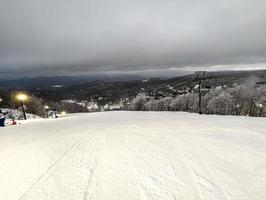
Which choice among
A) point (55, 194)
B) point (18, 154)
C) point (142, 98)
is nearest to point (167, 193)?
point (55, 194)

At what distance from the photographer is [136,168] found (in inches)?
250

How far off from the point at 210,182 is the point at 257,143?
173 inches

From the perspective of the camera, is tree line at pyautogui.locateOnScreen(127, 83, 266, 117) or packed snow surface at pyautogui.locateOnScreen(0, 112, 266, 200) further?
tree line at pyautogui.locateOnScreen(127, 83, 266, 117)

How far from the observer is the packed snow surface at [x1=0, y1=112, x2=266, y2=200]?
501 centimetres

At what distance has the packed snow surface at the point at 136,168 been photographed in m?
5.01

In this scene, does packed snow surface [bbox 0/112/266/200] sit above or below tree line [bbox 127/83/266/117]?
Result: above

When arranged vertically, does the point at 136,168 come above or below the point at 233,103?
above

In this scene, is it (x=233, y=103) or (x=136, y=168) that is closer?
(x=136, y=168)

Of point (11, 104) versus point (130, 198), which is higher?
point (130, 198)

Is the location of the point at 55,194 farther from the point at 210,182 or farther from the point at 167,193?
the point at 210,182

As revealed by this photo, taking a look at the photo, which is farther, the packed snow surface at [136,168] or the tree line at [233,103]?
the tree line at [233,103]

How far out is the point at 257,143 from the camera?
29.0ft

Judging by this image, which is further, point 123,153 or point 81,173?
point 123,153

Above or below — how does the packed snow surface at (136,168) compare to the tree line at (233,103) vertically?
above
